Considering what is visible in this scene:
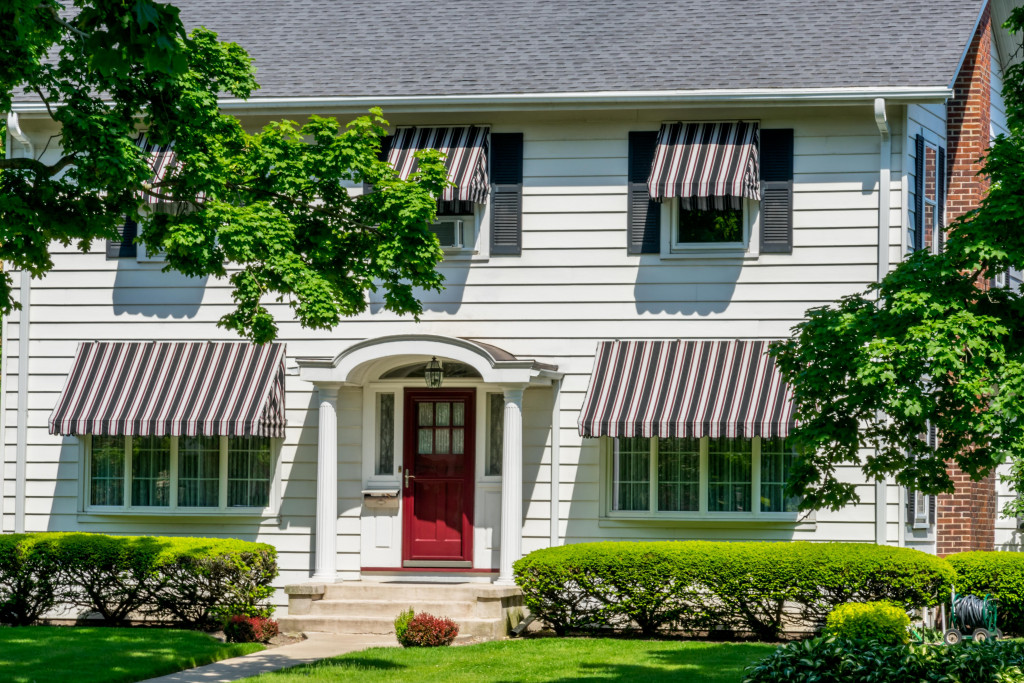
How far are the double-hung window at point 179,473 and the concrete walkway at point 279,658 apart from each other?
2570mm

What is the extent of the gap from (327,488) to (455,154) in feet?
14.7

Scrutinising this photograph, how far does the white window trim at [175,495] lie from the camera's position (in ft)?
57.1

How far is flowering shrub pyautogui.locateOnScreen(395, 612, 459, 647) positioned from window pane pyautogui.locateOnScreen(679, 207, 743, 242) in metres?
5.65

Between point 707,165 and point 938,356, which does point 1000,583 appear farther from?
point 938,356

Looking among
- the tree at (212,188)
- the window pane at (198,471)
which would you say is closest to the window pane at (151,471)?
the window pane at (198,471)

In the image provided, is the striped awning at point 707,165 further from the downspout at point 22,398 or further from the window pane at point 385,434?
the downspout at point 22,398

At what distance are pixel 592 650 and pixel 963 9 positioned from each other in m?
9.61

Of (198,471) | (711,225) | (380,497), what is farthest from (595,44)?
(198,471)

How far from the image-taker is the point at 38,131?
1816 centimetres

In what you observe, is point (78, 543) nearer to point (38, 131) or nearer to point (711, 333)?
point (38, 131)

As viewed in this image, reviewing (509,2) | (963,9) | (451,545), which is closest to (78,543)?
(451,545)

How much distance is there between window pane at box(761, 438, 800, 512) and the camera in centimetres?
1648

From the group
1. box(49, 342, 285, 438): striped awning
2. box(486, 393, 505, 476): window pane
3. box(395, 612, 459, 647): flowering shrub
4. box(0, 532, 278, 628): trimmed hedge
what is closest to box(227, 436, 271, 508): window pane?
box(49, 342, 285, 438): striped awning

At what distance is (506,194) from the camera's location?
1712 centimetres
